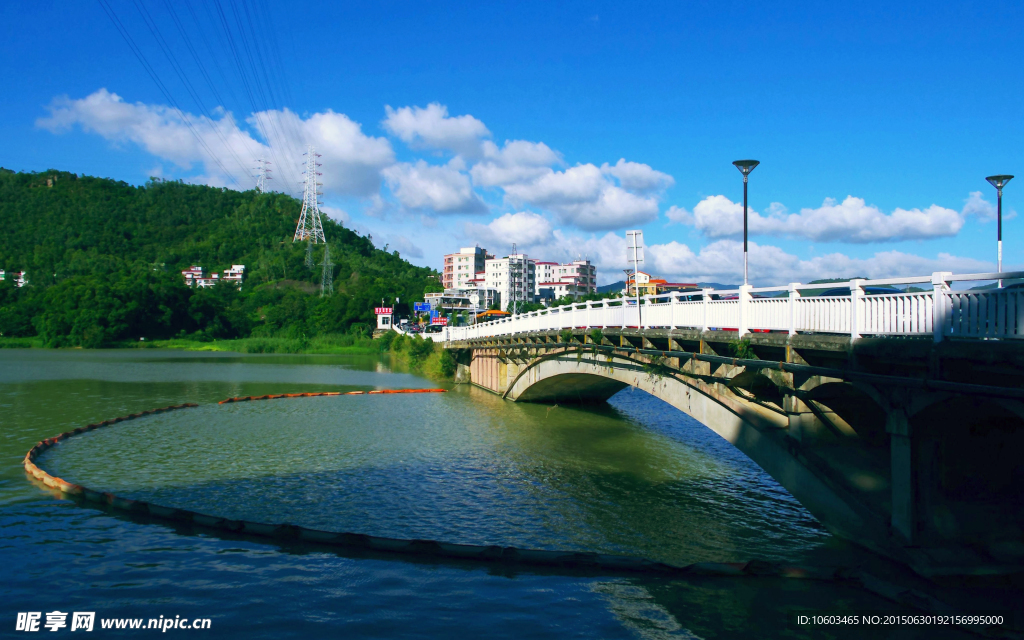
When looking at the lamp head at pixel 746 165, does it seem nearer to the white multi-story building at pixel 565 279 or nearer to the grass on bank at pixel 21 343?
the grass on bank at pixel 21 343

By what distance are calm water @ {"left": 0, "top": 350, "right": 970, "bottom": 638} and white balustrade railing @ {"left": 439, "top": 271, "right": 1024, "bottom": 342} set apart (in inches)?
153

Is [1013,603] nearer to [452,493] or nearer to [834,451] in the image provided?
[834,451]

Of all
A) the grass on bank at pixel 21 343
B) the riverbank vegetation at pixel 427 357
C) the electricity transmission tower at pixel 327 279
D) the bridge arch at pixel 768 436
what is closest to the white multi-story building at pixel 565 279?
the electricity transmission tower at pixel 327 279

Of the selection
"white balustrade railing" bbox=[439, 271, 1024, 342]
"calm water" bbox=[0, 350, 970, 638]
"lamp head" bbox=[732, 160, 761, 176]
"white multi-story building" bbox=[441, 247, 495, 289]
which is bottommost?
"calm water" bbox=[0, 350, 970, 638]

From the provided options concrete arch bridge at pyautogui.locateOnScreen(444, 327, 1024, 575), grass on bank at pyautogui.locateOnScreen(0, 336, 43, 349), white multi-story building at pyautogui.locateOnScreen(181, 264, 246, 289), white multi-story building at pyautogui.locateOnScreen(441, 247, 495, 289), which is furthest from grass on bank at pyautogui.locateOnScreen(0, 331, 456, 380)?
white multi-story building at pyautogui.locateOnScreen(441, 247, 495, 289)

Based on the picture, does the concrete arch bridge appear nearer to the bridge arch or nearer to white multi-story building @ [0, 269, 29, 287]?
the bridge arch

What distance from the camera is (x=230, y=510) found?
1378cm

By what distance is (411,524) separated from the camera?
12.9 metres

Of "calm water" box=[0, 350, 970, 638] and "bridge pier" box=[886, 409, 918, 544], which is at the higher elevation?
"bridge pier" box=[886, 409, 918, 544]

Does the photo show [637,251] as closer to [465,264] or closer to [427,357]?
[427,357]

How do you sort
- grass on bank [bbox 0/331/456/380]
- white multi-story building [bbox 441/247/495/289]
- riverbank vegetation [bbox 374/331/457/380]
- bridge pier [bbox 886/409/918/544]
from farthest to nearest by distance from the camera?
white multi-story building [bbox 441/247/495/289] → grass on bank [bbox 0/331/456/380] → riverbank vegetation [bbox 374/331/457/380] → bridge pier [bbox 886/409/918/544]

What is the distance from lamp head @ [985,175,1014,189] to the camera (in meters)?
17.4

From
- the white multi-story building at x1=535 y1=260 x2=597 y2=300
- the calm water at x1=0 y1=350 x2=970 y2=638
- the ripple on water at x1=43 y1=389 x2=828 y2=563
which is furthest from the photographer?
the white multi-story building at x1=535 y1=260 x2=597 y2=300

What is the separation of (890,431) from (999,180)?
40.2 feet
